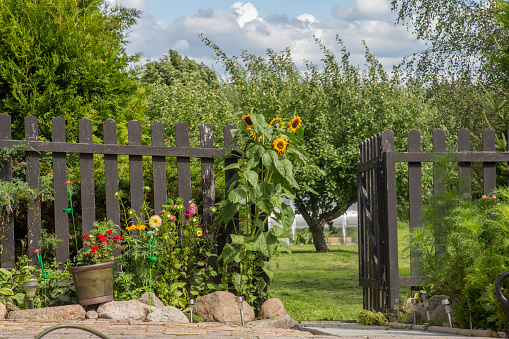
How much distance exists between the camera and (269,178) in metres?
4.62

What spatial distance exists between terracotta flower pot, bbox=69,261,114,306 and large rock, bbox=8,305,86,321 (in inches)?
6.0

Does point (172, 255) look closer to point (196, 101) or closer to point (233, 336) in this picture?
point (233, 336)

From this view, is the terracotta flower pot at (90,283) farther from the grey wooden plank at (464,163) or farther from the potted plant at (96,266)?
the grey wooden plank at (464,163)

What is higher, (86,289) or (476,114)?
(476,114)

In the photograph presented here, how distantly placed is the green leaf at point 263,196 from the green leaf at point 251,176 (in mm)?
77

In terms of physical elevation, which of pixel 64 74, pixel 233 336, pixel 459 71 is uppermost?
pixel 459 71

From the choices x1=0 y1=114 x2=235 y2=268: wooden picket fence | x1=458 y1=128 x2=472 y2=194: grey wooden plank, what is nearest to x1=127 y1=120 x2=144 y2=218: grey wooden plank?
x1=0 y1=114 x2=235 y2=268: wooden picket fence

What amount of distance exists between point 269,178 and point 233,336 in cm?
171

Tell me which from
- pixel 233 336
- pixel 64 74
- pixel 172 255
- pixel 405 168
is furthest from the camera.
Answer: pixel 405 168

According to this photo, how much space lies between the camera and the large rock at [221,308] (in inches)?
165

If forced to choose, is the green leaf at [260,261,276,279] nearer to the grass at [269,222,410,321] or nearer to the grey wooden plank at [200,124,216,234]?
the grass at [269,222,410,321]

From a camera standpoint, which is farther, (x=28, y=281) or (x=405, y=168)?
(x=405, y=168)

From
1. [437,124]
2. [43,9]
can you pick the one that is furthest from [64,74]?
[437,124]

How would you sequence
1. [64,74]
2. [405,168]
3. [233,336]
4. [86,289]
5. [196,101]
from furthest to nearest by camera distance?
[196,101]
[405,168]
[64,74]
[86,289]
[233,336]
